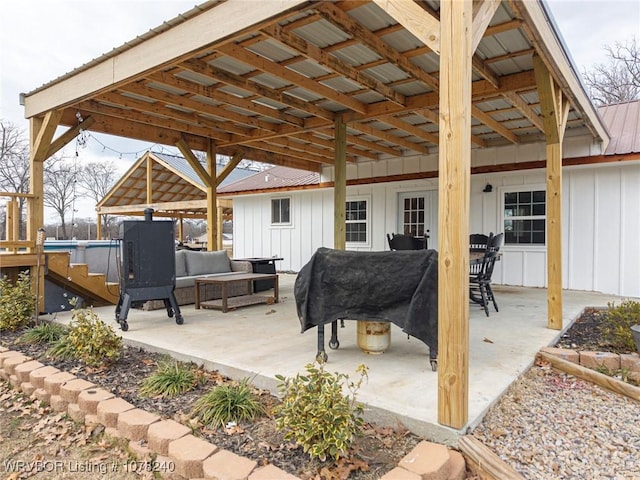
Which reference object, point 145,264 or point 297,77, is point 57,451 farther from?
point 297,77

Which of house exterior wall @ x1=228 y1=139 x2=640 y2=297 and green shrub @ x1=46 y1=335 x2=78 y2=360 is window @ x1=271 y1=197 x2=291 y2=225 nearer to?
house exterior wall @ x1=228 y1=139 x2=640 y2=297

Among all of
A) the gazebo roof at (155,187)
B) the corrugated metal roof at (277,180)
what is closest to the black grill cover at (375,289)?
the corrugated metal roof at (277,180)

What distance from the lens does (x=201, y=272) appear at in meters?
6.23

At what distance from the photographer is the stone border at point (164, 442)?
5.93 ft

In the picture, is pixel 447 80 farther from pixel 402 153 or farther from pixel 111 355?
pixel 402 153

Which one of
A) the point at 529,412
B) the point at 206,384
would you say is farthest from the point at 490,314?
the point at 206,384

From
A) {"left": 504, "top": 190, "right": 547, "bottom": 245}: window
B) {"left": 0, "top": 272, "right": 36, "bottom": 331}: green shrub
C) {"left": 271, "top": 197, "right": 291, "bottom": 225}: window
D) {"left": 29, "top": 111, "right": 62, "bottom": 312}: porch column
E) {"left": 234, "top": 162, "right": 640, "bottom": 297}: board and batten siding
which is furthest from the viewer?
{"left": 271, "top": 197, "right": 291, "bottom": 225}: window

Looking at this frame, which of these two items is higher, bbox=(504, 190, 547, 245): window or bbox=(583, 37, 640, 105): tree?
bbox=(583, 37, 640, 105): tree

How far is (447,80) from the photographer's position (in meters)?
2.10

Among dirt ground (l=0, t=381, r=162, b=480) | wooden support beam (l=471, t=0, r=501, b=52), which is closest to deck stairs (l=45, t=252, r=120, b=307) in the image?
dirt ground (l=0, t=381, r=162, b=480)

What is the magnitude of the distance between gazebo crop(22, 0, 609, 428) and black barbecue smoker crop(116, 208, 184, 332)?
145 centimetres

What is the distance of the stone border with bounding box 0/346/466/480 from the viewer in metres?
1.81

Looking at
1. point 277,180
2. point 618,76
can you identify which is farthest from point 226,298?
point 618,76

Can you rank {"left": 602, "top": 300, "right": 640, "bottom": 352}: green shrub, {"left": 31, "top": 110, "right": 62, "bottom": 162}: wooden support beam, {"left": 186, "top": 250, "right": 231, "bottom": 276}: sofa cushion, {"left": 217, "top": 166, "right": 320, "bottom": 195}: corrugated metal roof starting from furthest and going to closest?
{"left": 217, "top": 166, "right": 320, "bottom": 195}: corrugated metal roof, {"left": 186, "top": 250, "right": 231, "bottom": 276}: sofa cushion, {"left": 31, "top": 110, "right": 62, "bottom": 162}: wooden support beam, {"left": 602, "top": 300, "right": 640, "bottom": 352}: green shrub
